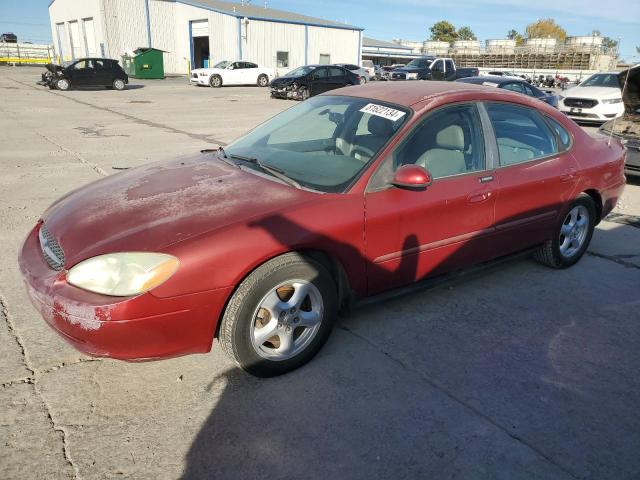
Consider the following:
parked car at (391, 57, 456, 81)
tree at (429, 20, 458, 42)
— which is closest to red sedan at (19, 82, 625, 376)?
parked car at (391, 57, 456, 81)

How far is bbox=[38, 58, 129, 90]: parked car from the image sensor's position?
74.8 ft

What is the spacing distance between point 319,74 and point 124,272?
828 inches

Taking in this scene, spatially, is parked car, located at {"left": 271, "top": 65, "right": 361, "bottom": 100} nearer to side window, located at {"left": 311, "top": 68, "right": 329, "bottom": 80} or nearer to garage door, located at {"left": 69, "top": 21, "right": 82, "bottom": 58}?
side window, located at {"left": 311, "top": 68, "right": 329, "bottom": 80}

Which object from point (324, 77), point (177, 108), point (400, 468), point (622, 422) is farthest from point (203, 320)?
point (324, 77)

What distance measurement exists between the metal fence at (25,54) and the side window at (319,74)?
3275cm

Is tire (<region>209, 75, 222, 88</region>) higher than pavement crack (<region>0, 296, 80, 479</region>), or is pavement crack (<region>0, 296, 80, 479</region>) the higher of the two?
tire (<region>209, 75, 222, 88</region>)

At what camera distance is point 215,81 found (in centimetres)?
2889

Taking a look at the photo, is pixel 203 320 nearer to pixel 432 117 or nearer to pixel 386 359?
pixel 386 359

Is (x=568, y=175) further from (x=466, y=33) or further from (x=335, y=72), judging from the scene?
(x=466, y=33)

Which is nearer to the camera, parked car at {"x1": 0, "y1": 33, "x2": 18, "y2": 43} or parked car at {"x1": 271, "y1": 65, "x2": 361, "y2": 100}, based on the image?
parked car at {"x1": 271, "y1": 65, "x2": 361, "y2": 100}

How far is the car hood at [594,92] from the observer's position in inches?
560

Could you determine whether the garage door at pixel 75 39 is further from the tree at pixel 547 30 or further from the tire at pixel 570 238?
the tree at pixel 547 30

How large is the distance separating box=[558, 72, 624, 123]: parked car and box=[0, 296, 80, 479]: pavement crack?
50.0 feet

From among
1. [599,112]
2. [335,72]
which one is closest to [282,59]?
[335,72]
